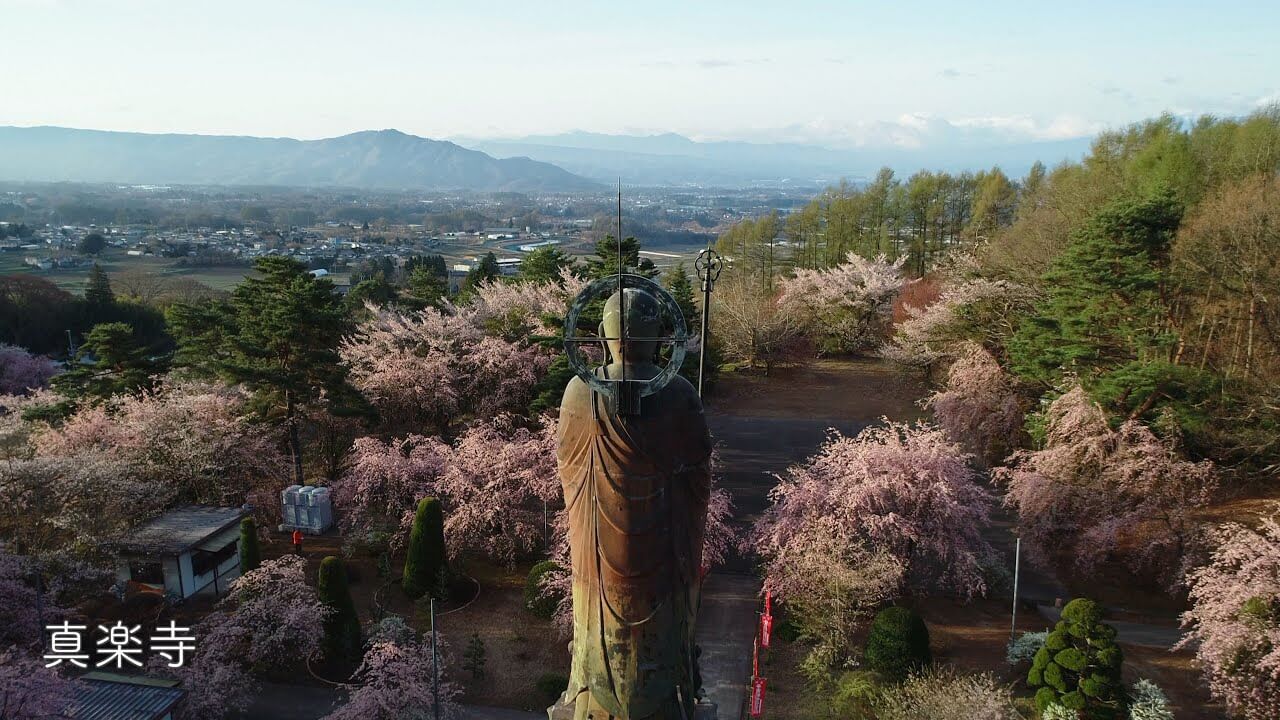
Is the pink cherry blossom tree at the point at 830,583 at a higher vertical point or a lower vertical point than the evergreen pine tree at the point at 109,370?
lower

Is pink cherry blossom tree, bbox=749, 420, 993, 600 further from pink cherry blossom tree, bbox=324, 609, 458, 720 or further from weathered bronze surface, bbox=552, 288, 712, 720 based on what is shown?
weathered bronze surface, bbox=552, 288, 712, 720

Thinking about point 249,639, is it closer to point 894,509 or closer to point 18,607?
point 18,607

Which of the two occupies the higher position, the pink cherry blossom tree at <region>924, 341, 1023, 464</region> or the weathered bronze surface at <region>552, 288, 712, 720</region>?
the weathered bronze surface at <region>552, 288, 712, 720</region>

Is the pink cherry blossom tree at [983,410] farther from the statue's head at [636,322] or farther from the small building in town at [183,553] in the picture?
the small building in town at [183,553]

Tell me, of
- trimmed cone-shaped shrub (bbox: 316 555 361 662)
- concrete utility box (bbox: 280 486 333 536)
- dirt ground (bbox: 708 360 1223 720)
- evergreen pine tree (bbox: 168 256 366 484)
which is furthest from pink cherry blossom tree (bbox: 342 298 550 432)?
trimmed cone-shaped shrub (bbox: 316 555 361 662)

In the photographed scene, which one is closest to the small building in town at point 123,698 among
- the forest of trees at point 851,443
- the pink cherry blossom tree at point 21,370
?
the forest of trees at point 851,443

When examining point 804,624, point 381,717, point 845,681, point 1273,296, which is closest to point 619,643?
point 381,717

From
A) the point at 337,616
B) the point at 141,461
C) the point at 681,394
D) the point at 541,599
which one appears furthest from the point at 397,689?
the point at 141,461
